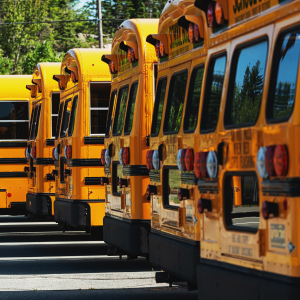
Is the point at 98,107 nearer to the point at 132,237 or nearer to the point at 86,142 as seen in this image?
the point at 86,142

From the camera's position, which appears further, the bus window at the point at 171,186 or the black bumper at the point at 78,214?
the black bumper at the point at 78,214

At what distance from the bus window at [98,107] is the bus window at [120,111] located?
163 cm

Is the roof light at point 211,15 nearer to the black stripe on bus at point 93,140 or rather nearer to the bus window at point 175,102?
the bus window at point 175,102

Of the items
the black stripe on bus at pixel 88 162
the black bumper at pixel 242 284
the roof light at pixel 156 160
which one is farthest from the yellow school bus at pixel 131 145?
the black bumper at pixel 242 284

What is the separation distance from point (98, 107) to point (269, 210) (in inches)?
265

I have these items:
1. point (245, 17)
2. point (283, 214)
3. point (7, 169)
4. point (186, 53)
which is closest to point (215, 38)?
point (245, 17)

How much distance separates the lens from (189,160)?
565cm

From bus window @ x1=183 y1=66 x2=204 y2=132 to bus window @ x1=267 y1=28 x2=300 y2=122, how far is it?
5.69 feet

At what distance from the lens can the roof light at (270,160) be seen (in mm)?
3887

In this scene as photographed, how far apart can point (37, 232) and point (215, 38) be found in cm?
1025

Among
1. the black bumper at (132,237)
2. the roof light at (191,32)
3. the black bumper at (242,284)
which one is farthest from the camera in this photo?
the black bumper at (132,237)

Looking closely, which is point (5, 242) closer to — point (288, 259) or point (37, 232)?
point (37, 232)

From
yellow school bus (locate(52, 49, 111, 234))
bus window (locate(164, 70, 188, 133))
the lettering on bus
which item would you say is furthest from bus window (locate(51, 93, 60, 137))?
the lettering on bus

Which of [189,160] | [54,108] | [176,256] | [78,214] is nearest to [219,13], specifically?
[189,160]
